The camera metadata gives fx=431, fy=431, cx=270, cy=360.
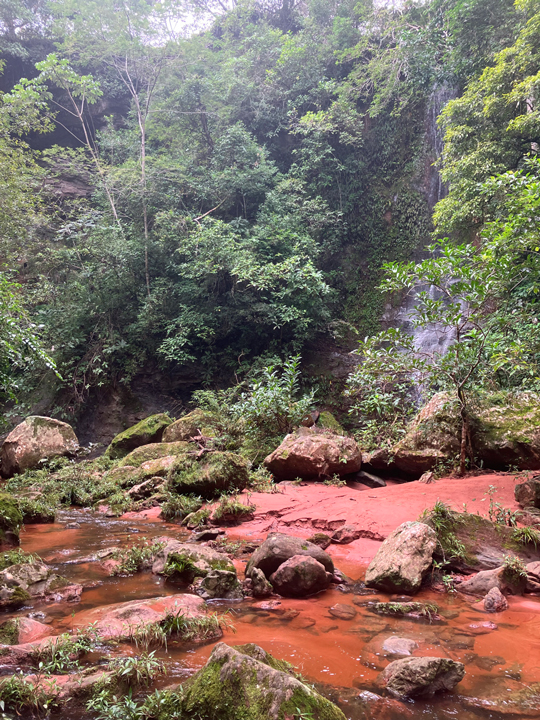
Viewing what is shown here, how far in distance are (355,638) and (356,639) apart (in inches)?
0.7

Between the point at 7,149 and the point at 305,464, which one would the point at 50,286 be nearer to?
the point at 7,149

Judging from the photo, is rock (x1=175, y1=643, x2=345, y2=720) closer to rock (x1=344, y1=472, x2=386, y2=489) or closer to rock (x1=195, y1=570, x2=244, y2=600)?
rock (x1=195, y1=570, x2=244, y2=600)

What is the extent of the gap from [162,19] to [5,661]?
25.2m

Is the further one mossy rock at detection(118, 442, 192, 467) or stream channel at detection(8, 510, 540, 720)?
mossy rock at detection(118, 442, 192, 467)

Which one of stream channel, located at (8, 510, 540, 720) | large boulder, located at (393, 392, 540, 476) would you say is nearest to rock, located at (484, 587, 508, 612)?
stream channel, located at (8, 510, 540, 720)

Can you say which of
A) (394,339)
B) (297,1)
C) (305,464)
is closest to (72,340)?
(305,464)

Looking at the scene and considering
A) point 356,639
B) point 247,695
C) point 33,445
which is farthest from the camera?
point 33,445

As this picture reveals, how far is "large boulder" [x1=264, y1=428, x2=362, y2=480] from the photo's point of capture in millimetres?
8289

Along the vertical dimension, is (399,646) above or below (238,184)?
below

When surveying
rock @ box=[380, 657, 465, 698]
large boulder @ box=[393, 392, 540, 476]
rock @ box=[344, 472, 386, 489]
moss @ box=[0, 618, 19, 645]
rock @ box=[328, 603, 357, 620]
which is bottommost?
rock @ box=[344, 472, 386, 489]

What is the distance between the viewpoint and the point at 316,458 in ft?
27.3

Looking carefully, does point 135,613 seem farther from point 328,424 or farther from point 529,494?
point 328,424

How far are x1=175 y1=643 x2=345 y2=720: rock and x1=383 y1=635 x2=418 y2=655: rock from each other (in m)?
0.94

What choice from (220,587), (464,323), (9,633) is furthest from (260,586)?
(464,323)
